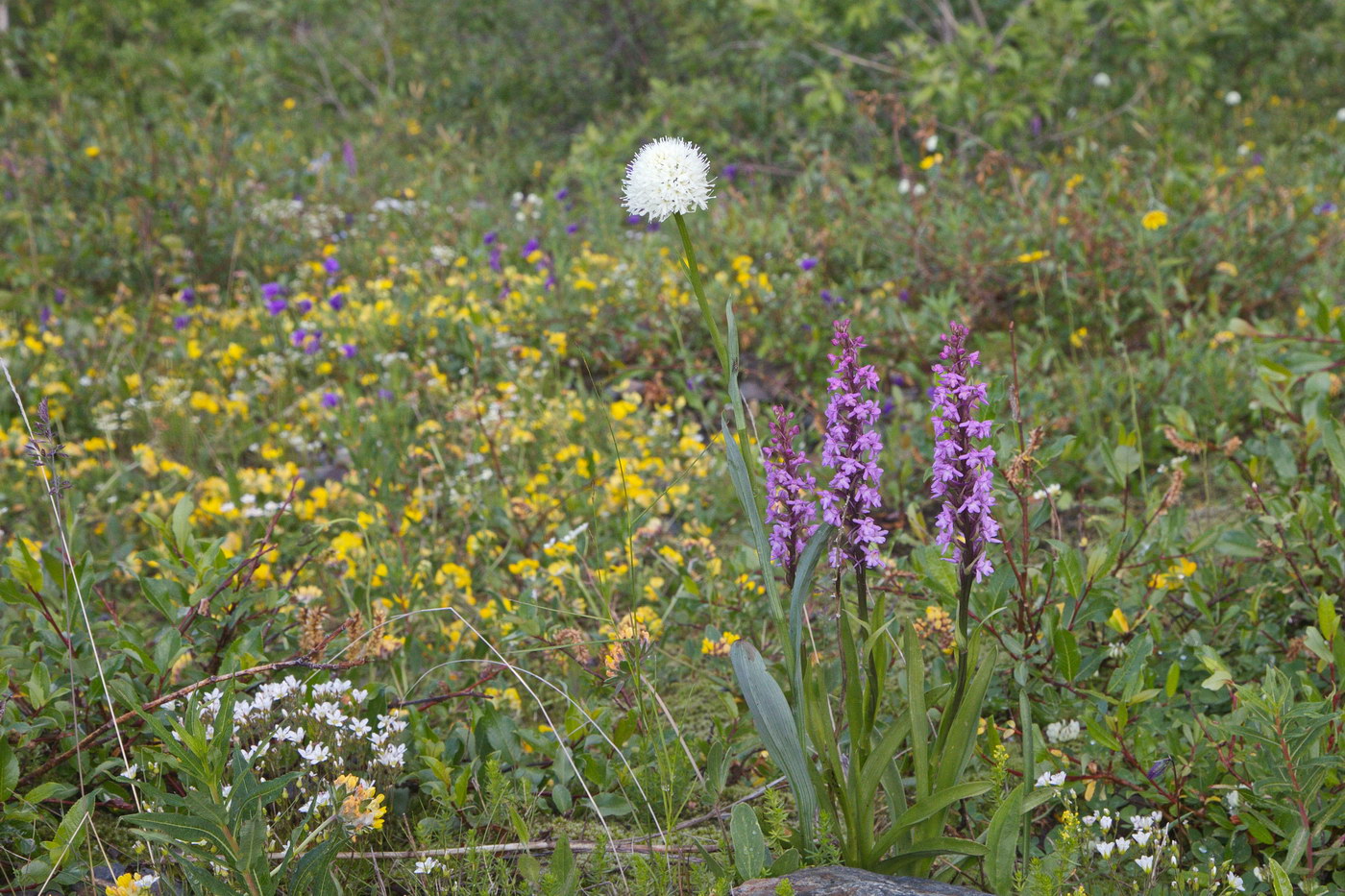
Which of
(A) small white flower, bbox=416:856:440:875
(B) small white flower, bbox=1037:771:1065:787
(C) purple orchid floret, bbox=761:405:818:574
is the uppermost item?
(C) purple orchid floret, bbox=761:405:818:574

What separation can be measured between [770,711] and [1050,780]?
1.89 feet

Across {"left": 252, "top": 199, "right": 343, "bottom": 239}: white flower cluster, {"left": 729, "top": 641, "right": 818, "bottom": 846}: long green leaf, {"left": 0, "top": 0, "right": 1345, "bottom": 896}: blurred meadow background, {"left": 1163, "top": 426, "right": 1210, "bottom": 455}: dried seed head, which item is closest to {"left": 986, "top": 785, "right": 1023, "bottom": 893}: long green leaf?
{"left": 0, "top": 0, "right": 1345, "bottom": 896}: blurred meadow background

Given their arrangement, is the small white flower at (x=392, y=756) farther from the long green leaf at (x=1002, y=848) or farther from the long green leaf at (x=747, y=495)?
the long green leaf at (x=1002, y=848)

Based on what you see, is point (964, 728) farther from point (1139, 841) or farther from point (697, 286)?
point (697, 286)

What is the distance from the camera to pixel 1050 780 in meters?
1.69

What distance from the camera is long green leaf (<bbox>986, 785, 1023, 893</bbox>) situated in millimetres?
1441

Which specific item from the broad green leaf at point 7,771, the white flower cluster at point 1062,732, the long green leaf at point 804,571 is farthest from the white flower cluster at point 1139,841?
the broad green leaf at point 7,771

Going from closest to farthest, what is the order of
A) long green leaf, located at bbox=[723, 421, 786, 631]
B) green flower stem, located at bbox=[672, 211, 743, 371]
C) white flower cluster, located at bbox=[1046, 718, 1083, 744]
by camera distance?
1. green flower stem, located at bbox=[672, 211, 743, 371]
2. long green leaf, located at bbox=[723, 421, 786, 631]
3. white flower cluster, located at bbox=[1046, 718, 1083, 744]

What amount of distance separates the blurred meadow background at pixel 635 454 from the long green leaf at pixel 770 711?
13 centimetres

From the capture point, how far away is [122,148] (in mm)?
5969

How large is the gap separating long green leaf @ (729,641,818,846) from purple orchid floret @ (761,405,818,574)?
17cm

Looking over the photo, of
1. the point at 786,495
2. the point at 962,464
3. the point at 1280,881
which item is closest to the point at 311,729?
the point at 786,495

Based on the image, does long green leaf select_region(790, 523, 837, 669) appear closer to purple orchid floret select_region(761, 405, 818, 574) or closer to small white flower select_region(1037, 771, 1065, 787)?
purple orchid floret select_region(761, 405, 818, 574)

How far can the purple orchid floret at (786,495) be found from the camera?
1.47 metres
